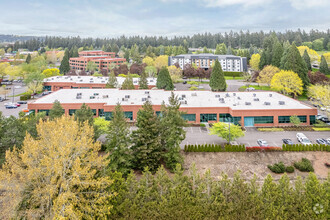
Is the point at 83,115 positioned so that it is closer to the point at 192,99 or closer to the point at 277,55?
the point at 192,99

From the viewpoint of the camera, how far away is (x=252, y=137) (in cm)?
3731

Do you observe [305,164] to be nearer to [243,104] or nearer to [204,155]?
[204,155]

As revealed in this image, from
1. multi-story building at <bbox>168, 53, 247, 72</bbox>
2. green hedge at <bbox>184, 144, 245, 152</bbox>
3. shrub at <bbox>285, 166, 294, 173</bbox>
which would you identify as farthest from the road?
multi-story building at <bbox>168, 53, 247, 72</bbox>

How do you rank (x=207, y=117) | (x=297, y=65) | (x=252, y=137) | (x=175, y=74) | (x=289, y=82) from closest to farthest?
(x=252, y=137), (x=207, y=117), (x=289, y=82), (x=297, y=65), (x=175, y=74)

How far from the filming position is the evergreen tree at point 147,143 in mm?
27297

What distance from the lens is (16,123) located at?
26172 millimetres

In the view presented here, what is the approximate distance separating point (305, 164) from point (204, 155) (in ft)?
43.7

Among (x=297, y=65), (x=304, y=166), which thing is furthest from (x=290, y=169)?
(x=297, y=65)

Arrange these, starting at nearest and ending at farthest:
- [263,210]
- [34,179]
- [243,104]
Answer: [34,179] < [263,210] < [243,104]

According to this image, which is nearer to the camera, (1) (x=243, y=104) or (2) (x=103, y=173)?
(2) (x=103, y=173)

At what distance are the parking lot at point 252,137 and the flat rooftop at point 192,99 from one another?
19.3ft

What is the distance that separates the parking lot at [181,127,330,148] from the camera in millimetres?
35250

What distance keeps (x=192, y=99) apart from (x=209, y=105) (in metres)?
5.42

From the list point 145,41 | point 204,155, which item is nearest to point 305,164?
point 204,155
